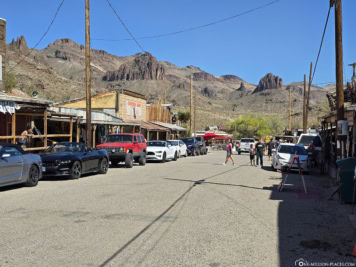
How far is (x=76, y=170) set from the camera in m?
15.8

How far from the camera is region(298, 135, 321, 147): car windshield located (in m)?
28.5

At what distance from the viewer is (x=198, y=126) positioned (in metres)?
110

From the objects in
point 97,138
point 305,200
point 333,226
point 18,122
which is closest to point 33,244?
point 333,226

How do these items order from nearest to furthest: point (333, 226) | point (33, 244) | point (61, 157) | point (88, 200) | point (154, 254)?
point (154, 254)
point (33, 244)
point (333, 226)
point (88, 200)
point (61, 157)

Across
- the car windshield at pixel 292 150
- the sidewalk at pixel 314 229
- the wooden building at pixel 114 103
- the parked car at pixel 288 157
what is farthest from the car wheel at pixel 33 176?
the wooden building at pixel 114 103

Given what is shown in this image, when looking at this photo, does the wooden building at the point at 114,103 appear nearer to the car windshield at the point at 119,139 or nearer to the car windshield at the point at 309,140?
the car windshield at the point at 119,139

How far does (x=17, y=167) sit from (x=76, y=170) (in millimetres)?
3555

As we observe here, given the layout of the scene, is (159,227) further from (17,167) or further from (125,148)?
(125,148)

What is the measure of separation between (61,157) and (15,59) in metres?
78.7

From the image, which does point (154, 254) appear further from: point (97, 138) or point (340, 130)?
point (97, 138)

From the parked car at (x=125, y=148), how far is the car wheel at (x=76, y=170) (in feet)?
18.9

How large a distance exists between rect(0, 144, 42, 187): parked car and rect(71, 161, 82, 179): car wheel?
1.86m

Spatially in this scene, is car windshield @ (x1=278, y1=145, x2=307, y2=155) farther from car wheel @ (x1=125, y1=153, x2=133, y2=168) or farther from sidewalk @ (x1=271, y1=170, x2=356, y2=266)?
sidewalk @ (x1=271, y1=170, x2=356, y2=266)

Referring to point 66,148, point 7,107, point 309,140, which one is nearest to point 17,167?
point 66,148
